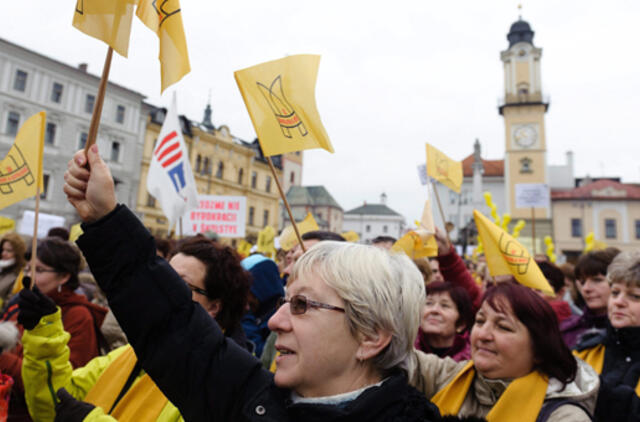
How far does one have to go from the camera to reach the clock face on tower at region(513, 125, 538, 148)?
45.1 meters

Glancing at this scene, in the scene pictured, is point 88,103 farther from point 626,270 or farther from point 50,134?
point 626,270

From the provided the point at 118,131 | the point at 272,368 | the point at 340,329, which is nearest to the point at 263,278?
the point at 272,368

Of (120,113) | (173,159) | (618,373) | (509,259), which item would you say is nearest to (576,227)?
(120,113)

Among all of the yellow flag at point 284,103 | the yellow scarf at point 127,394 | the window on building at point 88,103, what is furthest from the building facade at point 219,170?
the yellow scarf at point 127,394

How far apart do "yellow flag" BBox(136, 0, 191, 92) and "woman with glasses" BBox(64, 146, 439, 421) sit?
54 cm

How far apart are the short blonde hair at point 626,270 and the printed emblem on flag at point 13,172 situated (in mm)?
3753

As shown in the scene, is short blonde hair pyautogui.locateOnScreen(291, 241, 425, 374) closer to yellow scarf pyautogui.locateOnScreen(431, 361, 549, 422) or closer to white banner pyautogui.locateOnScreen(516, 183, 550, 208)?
yellow scarf pyautogui.locateOnScreen(431, 361, 549, 422)

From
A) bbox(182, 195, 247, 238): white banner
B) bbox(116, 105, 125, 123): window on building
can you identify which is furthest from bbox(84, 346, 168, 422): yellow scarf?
bbox(116, 105, 125, 123): window on building

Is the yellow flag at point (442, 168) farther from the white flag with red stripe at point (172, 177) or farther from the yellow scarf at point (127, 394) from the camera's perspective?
the yellow scarf at point (127, 394)

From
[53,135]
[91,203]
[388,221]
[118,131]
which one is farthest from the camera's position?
[388,221]

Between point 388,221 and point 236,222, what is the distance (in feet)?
280

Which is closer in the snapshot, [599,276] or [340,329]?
[340,329]

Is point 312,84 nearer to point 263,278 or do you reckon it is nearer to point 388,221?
point 263,278

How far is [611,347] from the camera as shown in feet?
9.69
